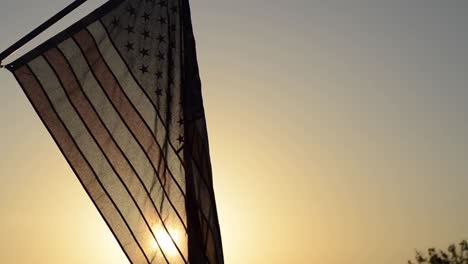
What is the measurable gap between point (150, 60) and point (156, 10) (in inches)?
32.2

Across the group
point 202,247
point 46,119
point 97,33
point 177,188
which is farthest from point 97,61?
point 202,247

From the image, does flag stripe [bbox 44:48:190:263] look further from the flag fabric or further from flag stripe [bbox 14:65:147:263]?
flag stripe [bbox 14:65:147:263]

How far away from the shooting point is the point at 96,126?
8.06m

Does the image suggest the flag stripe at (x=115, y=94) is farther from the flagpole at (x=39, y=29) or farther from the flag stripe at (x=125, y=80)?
the flagpole at (x=39, y=29)

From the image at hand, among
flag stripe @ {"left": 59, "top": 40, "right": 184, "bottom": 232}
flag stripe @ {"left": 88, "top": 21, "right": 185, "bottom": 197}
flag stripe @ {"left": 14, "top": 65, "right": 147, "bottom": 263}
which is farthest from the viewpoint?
flag stripe @ {"left": 88, "top": 21, "right": 185, "bottom": 197}

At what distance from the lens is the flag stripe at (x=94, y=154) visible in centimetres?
775

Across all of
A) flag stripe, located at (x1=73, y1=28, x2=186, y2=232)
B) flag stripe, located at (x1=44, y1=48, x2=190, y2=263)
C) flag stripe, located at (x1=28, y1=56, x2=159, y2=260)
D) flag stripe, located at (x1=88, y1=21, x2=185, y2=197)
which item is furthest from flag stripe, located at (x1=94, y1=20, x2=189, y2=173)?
flag stripe, located at (x1=28, y1=56, x2=159, y2=260)

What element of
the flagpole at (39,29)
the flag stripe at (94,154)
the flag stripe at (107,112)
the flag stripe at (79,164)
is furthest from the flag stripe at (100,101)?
the flagpole at (39,29)

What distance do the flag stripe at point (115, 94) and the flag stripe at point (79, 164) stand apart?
753 millimetres

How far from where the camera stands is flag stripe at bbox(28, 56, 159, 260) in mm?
7754

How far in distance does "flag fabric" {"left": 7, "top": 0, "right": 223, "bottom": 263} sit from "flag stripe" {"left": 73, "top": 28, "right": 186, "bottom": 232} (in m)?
0.01

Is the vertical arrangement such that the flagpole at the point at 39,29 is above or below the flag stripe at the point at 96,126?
above

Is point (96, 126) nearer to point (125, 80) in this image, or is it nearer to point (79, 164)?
point (79, 164)

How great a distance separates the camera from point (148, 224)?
7777 mm
